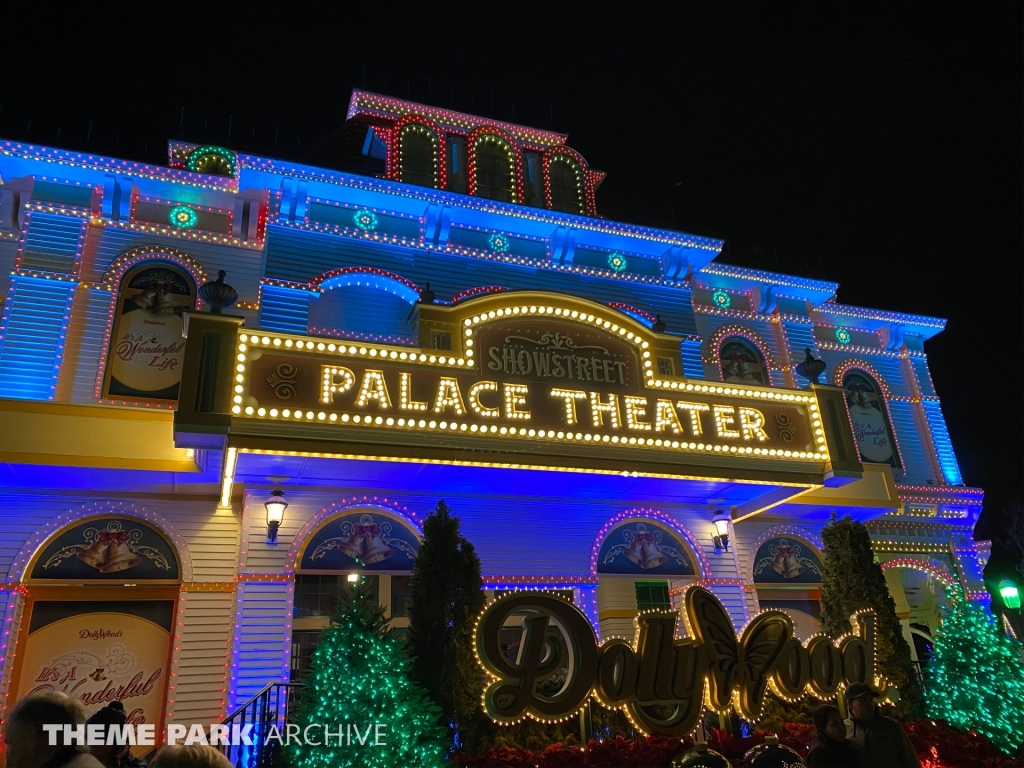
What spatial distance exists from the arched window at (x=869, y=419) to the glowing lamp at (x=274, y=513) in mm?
14207

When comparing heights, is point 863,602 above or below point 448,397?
below

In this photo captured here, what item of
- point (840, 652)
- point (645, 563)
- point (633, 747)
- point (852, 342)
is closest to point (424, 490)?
point (645, 563)

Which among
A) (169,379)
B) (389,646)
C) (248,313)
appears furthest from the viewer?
(248,313)

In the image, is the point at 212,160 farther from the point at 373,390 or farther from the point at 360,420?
the point at 360,420

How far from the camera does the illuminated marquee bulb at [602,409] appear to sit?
12.9m

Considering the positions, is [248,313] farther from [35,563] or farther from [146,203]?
[35,563]

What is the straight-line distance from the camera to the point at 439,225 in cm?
1576

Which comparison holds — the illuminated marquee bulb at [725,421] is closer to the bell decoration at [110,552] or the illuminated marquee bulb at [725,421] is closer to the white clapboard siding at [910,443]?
the white clapboard siding at [910,443]

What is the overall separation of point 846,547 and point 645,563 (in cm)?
374

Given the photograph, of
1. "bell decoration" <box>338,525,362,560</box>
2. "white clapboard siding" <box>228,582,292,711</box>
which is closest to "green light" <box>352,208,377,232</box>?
"bell decoration" <box>338,525,362,560</box>

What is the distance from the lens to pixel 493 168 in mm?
17797

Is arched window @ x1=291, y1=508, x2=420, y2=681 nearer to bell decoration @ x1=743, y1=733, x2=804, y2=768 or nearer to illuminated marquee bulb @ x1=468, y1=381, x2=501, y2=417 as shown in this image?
illuminated marquee bulb @ x1=468, y1=381, x2=501, y2=417

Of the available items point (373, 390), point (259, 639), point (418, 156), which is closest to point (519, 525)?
point (373, 390)

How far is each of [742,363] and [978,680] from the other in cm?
845
